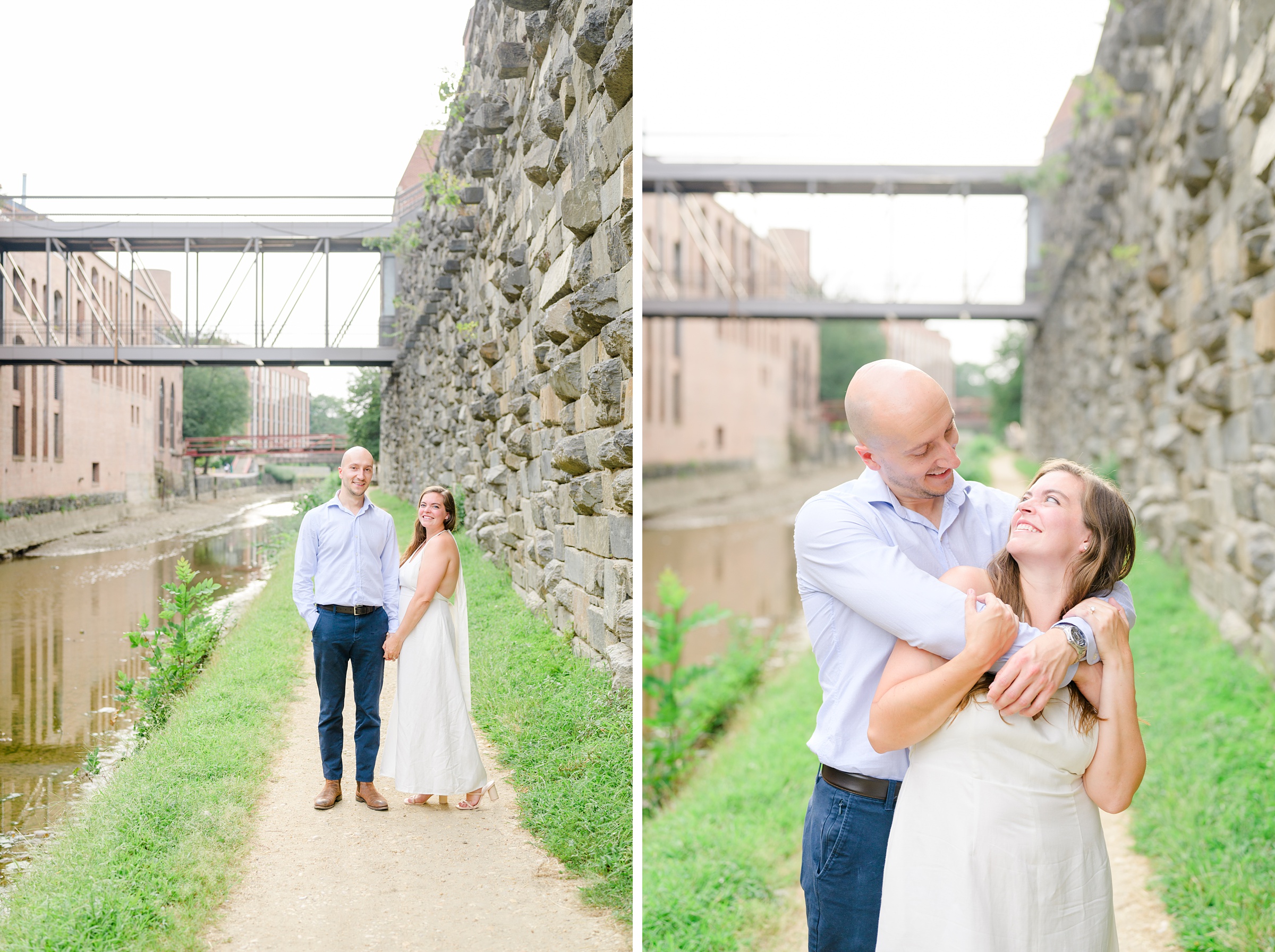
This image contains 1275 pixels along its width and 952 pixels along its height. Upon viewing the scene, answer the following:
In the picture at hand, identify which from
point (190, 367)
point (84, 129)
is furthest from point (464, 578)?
point (84, 129)

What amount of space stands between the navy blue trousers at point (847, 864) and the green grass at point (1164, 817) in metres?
1.51

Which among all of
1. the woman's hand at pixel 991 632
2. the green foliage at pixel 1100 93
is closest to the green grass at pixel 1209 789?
the woman's hand at pixel 991 632

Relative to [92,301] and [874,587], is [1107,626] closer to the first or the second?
[874,587]

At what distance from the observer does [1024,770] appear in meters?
1.35

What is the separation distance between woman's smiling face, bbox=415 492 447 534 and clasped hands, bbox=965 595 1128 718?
135 cm

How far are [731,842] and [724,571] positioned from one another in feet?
30.0

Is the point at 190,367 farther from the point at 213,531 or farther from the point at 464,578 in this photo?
the point at 464,578

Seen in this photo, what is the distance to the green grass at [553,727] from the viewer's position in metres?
2.19

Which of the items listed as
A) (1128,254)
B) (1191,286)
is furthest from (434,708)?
(1128,254)

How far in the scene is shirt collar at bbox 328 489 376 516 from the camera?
7.08 feet

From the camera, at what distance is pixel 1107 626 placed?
4.33 feet

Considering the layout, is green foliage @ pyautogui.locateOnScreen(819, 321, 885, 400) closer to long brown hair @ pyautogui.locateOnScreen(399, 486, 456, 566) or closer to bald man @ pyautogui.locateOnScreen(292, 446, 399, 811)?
long brown hair @ pyautogui.locateOnScreen(399, 486, 456, 566)

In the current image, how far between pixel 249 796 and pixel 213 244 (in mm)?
1345

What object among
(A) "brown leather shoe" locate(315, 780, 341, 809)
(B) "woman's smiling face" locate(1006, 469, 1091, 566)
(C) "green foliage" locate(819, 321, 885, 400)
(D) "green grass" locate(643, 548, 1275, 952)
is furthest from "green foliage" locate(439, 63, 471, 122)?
(C) "green foliage" locate(819, 321, 885, 400)
